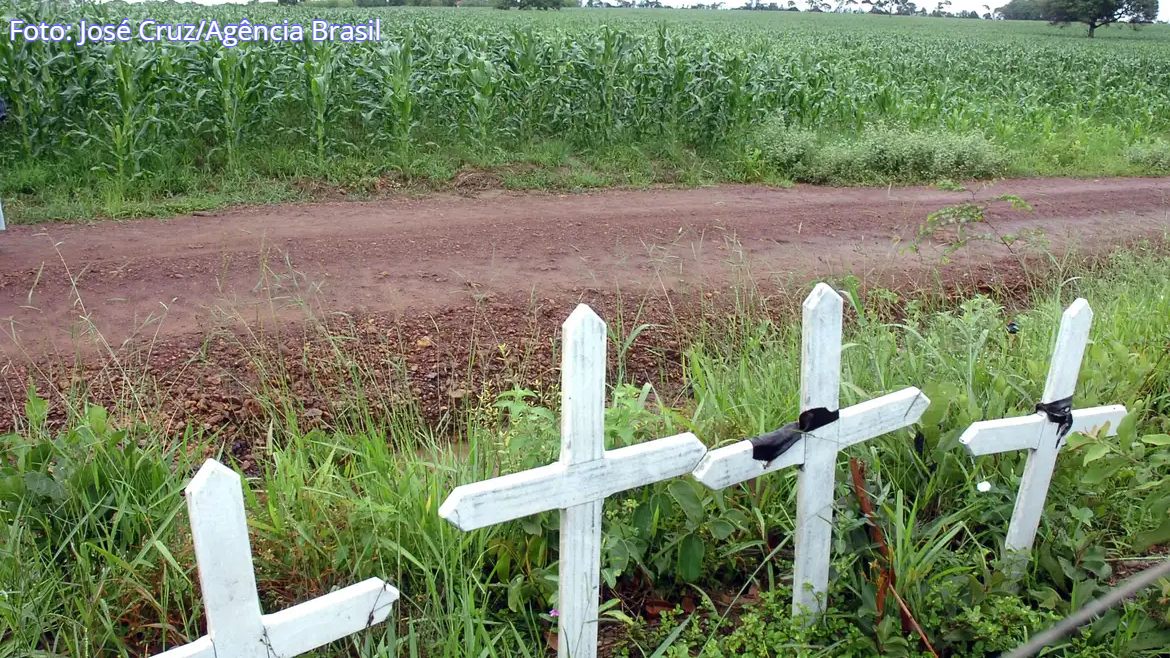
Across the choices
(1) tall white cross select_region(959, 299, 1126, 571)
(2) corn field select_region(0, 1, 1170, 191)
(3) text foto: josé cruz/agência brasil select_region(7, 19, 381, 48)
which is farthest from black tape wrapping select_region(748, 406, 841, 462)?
(3) text foto: josé cruz/agência brasil select_region(7, 19, 381, 48)

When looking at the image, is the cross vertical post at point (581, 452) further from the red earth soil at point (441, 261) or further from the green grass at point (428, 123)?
the green grass at point (428, 123)

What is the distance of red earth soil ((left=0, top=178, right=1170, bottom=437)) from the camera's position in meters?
5.37

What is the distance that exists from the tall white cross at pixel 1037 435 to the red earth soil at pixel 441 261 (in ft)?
8.51

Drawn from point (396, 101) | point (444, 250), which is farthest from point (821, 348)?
point (396, 101)

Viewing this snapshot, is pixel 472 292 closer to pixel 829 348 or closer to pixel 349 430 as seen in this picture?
pixel 349 430

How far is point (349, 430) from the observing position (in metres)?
4.32

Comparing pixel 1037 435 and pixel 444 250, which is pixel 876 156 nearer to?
pixel 444 250

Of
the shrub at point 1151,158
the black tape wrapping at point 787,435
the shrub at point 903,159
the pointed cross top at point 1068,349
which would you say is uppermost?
the pointed cross top at point 1068,349

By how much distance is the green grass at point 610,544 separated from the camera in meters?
2.55

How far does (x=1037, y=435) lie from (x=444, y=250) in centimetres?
512

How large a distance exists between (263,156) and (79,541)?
7707mm

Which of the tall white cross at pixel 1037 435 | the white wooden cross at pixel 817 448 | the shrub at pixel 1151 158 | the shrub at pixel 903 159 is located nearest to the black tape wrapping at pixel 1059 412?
the tall white cross at pixel 1037 435

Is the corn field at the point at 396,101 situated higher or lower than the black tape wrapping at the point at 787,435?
Answer: higher

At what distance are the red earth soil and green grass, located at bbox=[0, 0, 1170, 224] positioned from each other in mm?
966
